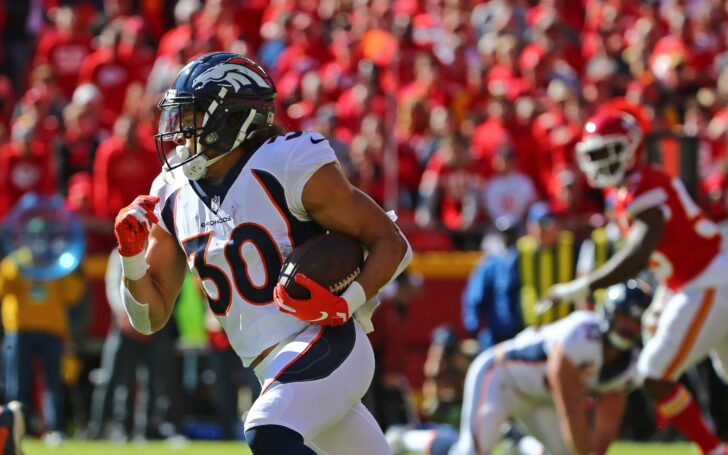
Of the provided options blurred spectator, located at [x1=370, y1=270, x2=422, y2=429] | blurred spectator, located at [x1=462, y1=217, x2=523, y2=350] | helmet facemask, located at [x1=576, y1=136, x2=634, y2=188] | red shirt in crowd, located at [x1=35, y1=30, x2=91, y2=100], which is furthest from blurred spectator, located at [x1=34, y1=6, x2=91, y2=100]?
helmet facemask, located at [x1=576, y1=136, x2=634, y2=188]

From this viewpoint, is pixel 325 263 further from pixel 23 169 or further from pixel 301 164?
pixel 23 169

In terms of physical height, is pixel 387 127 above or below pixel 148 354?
above

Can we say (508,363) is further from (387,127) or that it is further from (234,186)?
(387,127)

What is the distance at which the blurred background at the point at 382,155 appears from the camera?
10750 mm

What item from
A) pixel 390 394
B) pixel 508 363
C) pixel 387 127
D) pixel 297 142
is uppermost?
pixel 297 142

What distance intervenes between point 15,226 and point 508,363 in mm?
4208

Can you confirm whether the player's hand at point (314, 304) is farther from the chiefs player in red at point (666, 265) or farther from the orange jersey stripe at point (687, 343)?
the orange jersey stripe at point (687, 343)

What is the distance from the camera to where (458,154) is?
11.7 m

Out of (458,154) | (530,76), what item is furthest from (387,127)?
(530,76)

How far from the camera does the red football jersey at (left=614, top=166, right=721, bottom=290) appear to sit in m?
7.63

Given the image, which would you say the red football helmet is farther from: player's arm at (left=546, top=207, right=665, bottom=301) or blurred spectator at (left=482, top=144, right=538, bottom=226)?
blurred spectator at (left=482, top=144, right=538, bottom=226)

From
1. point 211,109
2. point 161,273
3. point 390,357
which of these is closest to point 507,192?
point 390,357

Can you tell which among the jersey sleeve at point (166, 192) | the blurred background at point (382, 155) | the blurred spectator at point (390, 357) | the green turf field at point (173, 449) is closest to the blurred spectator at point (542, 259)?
the blurred background at point (382, 155)

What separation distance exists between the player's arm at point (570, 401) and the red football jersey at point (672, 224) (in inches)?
30.5
